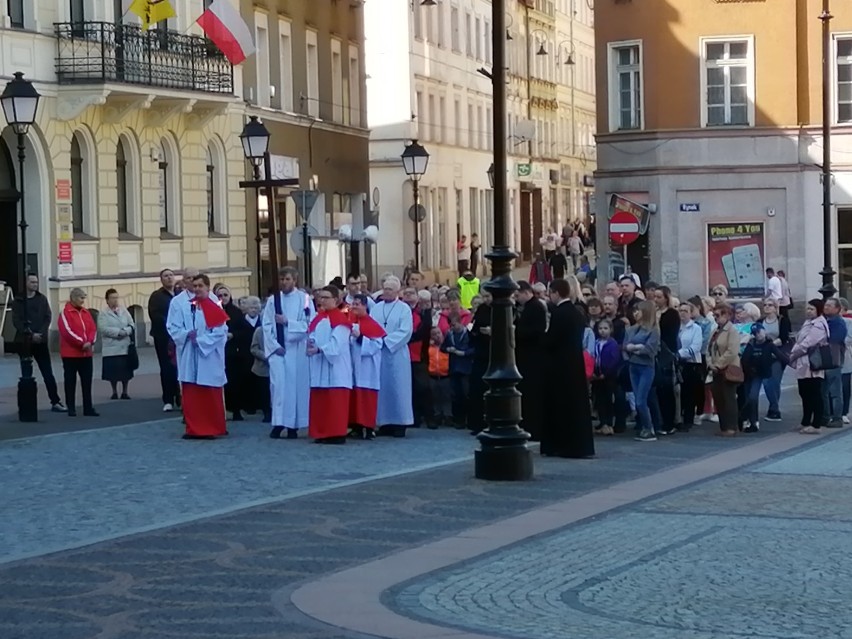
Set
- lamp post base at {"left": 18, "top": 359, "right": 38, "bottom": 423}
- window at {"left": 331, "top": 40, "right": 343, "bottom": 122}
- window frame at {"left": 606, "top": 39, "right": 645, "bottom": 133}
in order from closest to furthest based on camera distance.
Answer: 1. lamp post base at {"left": 18, "top": 359, "right": 38, "bottom": 423}
2. window frame at {"left": 606, "top": 39, "right": 645, "bottom": 133}
3. window at {"left": 331, "top": 40, "right": 343, "bottom": 122}

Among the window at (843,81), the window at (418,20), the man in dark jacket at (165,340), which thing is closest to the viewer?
the man in dark jacket at (165,340)

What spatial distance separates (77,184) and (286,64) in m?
12.5

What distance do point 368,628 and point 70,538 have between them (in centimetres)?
405

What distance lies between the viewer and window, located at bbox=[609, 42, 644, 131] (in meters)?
44.9

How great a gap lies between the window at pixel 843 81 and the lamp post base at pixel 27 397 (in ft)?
86.0

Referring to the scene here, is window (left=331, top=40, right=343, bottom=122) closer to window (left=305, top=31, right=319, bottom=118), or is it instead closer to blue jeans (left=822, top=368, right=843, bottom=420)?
window (left=305, top=31, right=319, bottom=118)

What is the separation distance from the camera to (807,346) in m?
21.5

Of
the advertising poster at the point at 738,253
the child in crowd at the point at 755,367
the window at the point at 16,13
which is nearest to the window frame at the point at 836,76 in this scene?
the advertising poster at the point at 738,253

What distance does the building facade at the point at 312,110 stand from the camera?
153 ft

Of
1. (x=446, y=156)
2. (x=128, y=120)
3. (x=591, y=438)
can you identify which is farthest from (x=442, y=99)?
(x=591, y=438)

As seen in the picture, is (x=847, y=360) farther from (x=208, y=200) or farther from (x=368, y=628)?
(x=208, y=200)

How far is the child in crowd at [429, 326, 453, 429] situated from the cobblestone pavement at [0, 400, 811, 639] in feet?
2.03

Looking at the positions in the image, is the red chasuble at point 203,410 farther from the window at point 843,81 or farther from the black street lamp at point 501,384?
the window at point 843,81

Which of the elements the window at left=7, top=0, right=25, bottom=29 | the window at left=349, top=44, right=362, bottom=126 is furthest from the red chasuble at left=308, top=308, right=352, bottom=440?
the window at left=349, top=44, right=362, bottom=126
